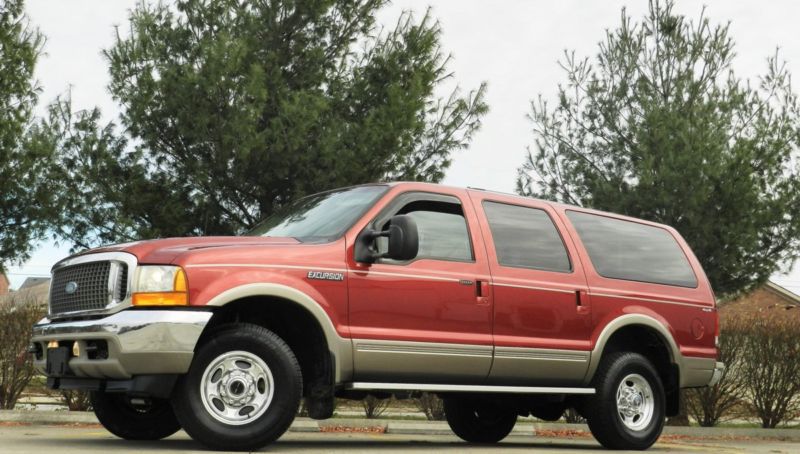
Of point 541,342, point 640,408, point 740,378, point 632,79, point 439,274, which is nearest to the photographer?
point 439,274

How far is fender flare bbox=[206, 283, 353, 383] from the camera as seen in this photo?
7562mm

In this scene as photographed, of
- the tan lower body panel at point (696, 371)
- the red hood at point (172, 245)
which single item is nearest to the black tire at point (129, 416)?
the red hood at point (172, 245)

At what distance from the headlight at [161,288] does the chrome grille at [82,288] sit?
0.78 feet

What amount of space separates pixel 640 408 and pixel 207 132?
8323mm

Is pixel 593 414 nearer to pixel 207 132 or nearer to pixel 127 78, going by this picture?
pixel 207 132

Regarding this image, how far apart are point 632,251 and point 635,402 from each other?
142 centimetres

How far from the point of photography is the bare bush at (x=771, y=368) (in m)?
15.5

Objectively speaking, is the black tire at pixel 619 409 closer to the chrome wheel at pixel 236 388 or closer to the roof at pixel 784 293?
the chrome wheel at pixel 236 388

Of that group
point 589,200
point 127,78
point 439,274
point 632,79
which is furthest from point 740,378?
point 127,78

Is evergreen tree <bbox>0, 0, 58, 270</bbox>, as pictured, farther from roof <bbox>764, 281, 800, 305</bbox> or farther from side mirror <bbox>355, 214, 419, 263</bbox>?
roof <bbox>764, 281, 800, 305</bbox>

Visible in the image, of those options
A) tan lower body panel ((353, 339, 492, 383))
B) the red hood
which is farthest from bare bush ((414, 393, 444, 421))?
the red hood

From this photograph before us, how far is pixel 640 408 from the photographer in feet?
33.1

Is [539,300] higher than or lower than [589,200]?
lower

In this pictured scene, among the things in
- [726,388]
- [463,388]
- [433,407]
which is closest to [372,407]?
[433,407]
